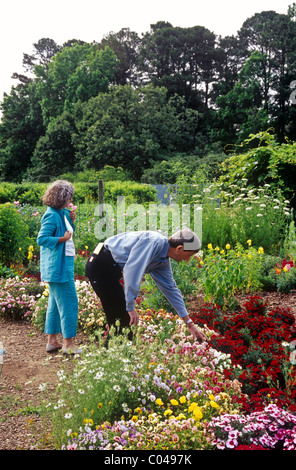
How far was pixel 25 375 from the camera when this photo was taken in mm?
3510

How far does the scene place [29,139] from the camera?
99.8 feet

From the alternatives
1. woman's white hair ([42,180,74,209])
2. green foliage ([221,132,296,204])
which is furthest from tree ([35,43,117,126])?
woman's white hair ([42,180,74,209])

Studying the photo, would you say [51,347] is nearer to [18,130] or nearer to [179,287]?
[179,287]

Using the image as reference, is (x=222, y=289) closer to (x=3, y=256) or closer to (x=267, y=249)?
(x=267, y=249)

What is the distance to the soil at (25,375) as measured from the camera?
2621 millimetres

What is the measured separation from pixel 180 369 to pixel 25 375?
1.49 meters

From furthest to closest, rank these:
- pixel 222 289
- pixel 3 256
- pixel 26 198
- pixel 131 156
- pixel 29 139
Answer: pixel 29 139
pixel 131 156
pixel 26 198
pixel 3 256
pixel 222 289

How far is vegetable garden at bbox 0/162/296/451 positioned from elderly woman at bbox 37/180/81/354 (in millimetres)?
333

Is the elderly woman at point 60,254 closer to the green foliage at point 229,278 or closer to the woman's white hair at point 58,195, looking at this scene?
the woman's white hair at point 58,195
